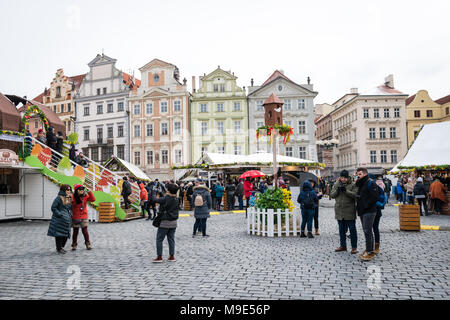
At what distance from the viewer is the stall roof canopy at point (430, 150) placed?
1797cm

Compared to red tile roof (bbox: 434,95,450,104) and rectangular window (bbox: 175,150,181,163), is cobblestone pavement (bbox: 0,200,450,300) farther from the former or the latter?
red tile roof (bbox: 434,95,450,104)

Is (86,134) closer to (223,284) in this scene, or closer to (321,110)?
(321,110)

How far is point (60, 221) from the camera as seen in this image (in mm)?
8711

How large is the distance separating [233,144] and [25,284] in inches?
1566

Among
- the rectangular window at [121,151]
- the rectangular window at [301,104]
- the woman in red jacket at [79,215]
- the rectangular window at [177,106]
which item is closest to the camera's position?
the woman in red jacket at [79,215]

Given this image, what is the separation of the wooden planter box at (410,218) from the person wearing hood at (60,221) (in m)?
9.33

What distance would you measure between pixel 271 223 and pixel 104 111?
40742 millimetres

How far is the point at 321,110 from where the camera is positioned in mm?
69062

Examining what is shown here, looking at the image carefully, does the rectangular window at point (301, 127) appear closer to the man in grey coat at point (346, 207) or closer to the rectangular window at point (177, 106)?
the rectangular window at point (177, 106)

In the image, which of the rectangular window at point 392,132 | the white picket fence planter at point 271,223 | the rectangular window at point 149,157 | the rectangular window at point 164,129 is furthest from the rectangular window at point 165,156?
the white picket fence planter at point 271,223

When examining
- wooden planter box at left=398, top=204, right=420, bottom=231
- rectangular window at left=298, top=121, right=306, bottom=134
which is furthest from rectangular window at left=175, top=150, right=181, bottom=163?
wooden planter box at left=398, top=204, right=420, bottom=231

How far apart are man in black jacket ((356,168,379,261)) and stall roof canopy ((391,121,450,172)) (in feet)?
39.4

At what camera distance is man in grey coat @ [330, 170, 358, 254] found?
8.06 m
